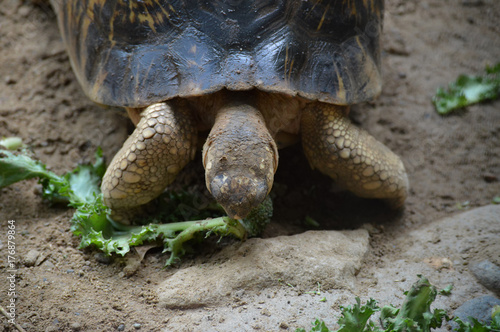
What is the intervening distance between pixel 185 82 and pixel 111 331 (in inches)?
62.3

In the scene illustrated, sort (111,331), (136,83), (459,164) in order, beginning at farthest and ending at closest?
1. (459,164)
2. (136,83)
3. (111,331)

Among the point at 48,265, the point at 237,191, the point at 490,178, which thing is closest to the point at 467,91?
the point at 490,178

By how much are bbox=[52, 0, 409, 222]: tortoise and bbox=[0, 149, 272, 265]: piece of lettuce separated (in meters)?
0.19

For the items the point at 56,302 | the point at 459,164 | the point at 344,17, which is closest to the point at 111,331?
the point at 56,302

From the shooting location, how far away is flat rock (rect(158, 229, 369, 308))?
113 inches

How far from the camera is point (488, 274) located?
298 centimetres

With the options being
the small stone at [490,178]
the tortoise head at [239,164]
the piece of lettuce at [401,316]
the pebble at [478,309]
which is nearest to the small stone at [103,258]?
the tortoise head at [239,164]

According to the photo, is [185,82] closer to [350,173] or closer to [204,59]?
[204,59]

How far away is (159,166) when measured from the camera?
3.30 metres

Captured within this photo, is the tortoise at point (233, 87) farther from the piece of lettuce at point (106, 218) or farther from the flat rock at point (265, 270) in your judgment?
the flat rock at point (265, 270)

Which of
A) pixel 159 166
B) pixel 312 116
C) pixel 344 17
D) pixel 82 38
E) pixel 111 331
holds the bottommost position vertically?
pixel 111 331

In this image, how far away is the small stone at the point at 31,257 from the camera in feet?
10.1

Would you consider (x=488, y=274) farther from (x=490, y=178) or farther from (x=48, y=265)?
(x=48, y=265)

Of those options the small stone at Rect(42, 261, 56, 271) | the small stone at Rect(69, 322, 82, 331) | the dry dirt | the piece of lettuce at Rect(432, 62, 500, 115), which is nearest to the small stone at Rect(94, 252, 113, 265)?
the dry dirt
